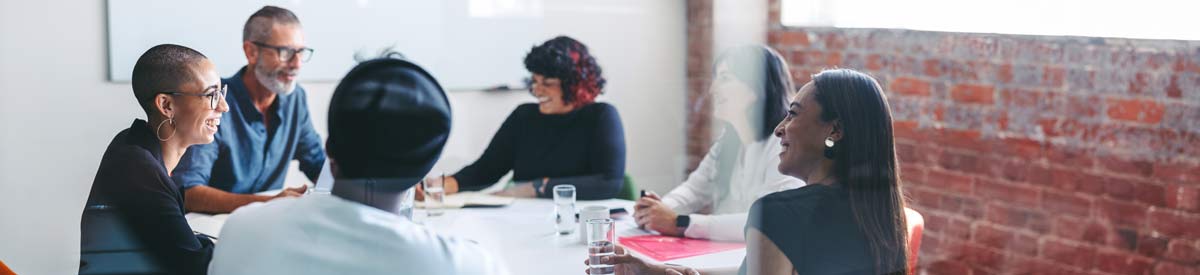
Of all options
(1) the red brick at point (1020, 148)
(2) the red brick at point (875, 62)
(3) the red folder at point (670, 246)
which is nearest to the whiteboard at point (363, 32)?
(3) the red folder at point (670, 246)

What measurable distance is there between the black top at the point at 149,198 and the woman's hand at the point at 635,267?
694mm

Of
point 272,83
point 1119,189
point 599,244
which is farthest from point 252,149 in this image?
point 1119,189

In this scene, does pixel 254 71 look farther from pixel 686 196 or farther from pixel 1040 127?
pixel 1040 127

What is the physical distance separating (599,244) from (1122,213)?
159 centimetres

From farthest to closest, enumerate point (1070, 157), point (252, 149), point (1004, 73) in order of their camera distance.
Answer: point (1004, 73) < point (1070, 157) < point (252, 149)

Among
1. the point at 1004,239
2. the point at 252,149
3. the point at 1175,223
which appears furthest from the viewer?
the point at 1004,239

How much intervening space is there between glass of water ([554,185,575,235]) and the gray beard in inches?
24.3

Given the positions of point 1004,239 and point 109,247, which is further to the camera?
point 1004,239

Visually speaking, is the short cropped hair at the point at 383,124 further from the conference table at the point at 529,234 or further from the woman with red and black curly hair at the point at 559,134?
the woman with red and black curly hair at the point at 559,134

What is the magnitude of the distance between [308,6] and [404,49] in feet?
1.96

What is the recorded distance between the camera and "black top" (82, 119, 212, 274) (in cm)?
163

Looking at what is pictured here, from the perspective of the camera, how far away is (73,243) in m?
1.82

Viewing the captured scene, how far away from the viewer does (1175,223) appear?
108 inches

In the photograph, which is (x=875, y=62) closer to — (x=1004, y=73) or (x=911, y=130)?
(x=911, y=130)
